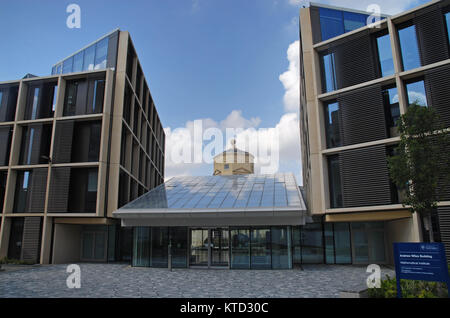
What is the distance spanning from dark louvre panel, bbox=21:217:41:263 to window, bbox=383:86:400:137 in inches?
893

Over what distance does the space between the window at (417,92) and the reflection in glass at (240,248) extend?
37.9 ft

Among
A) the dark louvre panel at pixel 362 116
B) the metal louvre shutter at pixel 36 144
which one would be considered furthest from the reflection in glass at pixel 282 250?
the metal louvre shutter at pixel 36 144

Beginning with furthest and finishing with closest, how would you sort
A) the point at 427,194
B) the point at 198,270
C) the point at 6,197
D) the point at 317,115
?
1. the point at 6,197
2. the point at 317,115
3. the point at 198,270
4. the point at 427,194

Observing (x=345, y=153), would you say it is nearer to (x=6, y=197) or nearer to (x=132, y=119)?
(x=132, y=119)

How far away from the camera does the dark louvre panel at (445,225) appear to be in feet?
50.3

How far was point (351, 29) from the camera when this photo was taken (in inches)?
825

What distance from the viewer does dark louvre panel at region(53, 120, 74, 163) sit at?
23.1m

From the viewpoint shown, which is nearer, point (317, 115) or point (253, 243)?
point (253, 243)

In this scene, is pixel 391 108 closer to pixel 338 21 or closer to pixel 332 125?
pixel 332 125

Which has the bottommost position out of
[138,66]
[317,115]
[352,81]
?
[317,115]

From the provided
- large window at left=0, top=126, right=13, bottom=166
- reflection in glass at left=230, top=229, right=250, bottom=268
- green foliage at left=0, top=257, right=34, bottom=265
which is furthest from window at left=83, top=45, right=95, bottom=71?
reflection in glass at left=230, top=229, right=250, bottom=268

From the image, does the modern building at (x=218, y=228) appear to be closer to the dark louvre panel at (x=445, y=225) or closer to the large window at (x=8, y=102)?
the dark louvre panel at (x=445, y=225)

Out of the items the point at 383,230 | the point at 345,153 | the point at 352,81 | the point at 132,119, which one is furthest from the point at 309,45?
the point at 132,119

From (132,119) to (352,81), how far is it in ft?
55.7
